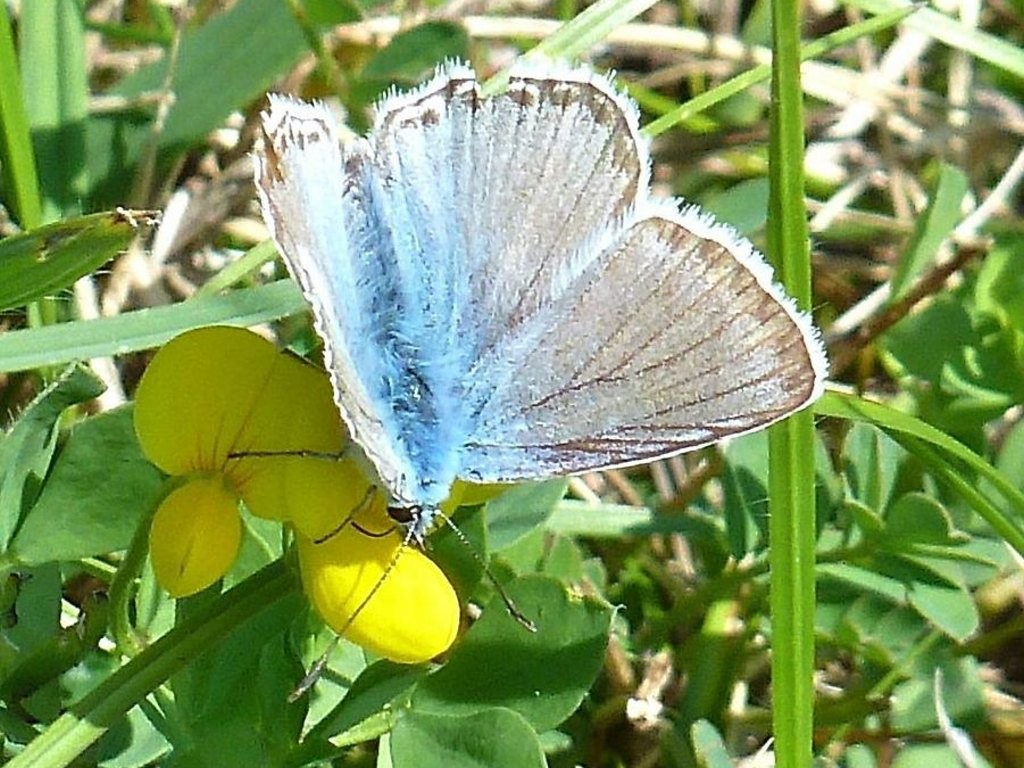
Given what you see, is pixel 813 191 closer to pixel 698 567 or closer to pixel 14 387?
pixel 698 567

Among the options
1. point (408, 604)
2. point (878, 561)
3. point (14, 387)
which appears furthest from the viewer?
point (14, 387)

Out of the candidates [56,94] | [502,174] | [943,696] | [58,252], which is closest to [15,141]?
[56,94]

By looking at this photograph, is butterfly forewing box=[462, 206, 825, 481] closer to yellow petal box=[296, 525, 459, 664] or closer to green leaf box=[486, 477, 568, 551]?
yellow petal box=[296, 525, 459, 664]

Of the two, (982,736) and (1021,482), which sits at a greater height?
(1021,482)

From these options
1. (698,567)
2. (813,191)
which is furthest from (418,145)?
(813,191)

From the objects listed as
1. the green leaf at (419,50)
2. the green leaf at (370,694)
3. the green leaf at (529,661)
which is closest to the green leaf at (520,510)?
the green leaf at (529,661)

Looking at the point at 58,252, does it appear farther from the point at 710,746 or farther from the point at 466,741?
the point at 710,746

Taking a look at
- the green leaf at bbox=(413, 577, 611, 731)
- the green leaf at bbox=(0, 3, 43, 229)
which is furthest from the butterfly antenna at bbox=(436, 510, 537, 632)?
the green leaf at bbox=(0, 3, 43, 229)
